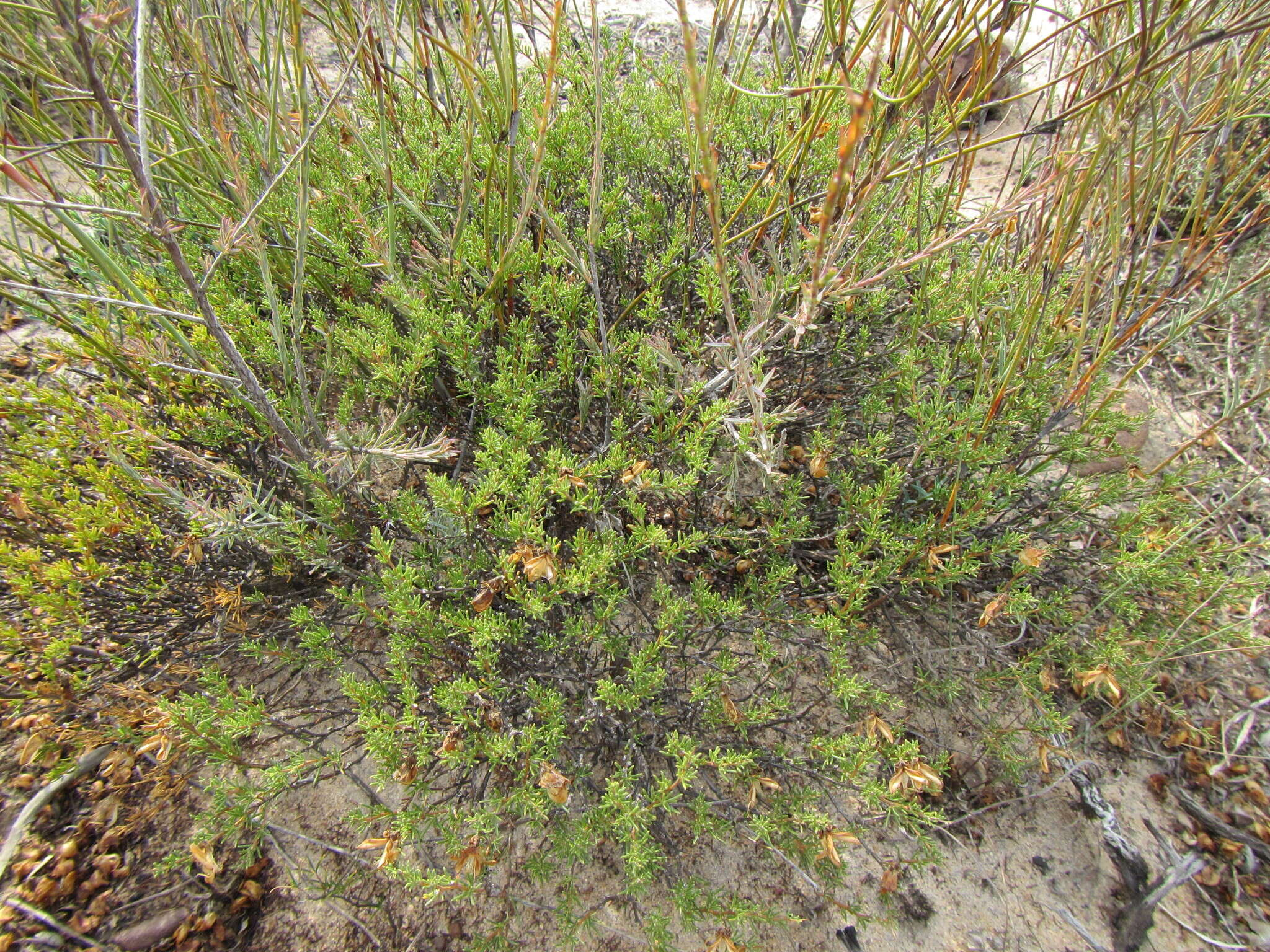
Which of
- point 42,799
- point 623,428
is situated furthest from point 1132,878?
point 42,799

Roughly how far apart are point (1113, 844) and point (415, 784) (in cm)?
197

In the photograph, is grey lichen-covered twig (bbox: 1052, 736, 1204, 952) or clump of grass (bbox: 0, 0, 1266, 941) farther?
grey lichen-covered twig (bbox: 1052, 736, 1204, 952)

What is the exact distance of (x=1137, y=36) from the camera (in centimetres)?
130

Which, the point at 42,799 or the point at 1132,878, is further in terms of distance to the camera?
the point at 1132,878

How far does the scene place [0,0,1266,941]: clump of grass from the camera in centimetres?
147

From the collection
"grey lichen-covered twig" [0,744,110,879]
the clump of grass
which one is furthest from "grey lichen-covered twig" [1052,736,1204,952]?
"grey lichen-covered twig" [0,744,110,879]

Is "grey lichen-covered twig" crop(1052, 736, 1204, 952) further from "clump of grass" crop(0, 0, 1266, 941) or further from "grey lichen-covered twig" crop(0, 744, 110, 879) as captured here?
"grey lichen-covered twig" crop(0, 744, 110, 879)

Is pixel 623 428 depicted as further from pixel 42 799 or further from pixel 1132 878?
pixel 1132 878

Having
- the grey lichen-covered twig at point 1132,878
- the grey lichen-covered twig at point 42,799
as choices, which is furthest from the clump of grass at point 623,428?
the grey lichen-covered twig at point 42,799

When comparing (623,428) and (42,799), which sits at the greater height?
(623,428)

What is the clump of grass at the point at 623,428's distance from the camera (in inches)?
58.0

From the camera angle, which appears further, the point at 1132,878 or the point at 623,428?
the point at 1132,878

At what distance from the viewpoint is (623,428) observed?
1.73 m

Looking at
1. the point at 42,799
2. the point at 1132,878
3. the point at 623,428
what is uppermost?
the point at 623,428
